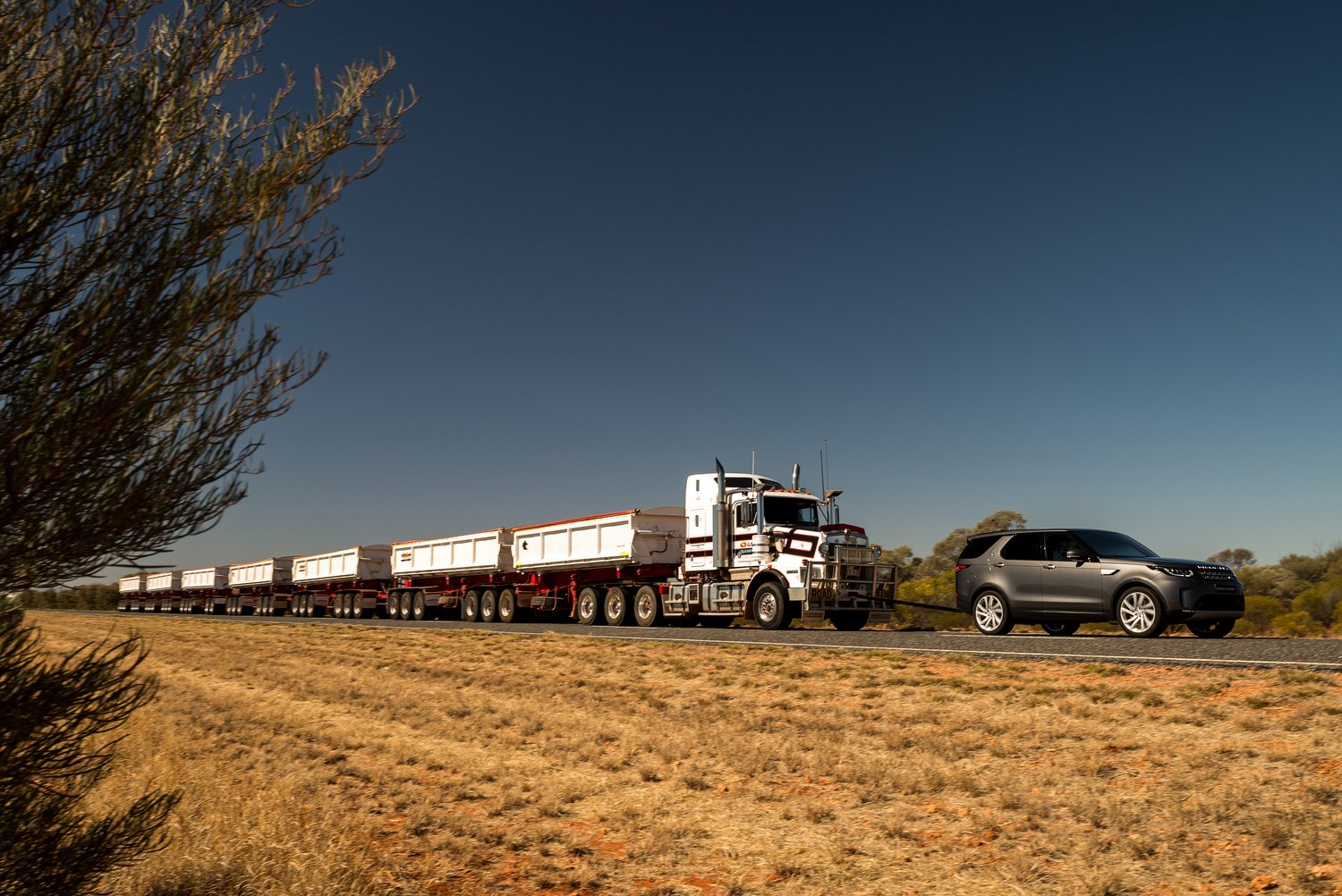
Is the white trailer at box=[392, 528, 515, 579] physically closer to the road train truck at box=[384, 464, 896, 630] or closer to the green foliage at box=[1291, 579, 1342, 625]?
the road train truck at box=[384, 464, 896, 630]

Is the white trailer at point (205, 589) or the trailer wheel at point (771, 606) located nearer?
the trailer wheel at point (771, 606)

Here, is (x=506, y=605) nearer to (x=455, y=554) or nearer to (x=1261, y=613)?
(x=455, y=554)

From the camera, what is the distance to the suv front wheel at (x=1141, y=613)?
14.2 m

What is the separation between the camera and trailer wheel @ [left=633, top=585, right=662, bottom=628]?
78.8ft

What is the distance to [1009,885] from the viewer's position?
5.35m

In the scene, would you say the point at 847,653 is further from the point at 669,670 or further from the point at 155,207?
the point at 155,207

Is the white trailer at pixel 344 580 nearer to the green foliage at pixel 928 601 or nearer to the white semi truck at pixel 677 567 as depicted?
the white semi truck at pixel 677 567

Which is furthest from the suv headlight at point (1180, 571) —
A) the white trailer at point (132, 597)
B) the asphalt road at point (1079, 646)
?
the white trailer at point (132, 597)

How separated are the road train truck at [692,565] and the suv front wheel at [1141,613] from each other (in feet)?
20.1

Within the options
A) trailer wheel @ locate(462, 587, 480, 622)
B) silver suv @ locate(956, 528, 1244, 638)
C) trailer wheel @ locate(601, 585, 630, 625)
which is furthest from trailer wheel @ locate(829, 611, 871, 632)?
trailer wheel @ locate(462, 587, 480, 622)

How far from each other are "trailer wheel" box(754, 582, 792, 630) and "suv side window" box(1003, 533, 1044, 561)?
5.74m

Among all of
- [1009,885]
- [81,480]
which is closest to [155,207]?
[81,480]

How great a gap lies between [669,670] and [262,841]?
8621 millimetres

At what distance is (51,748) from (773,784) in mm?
5447
